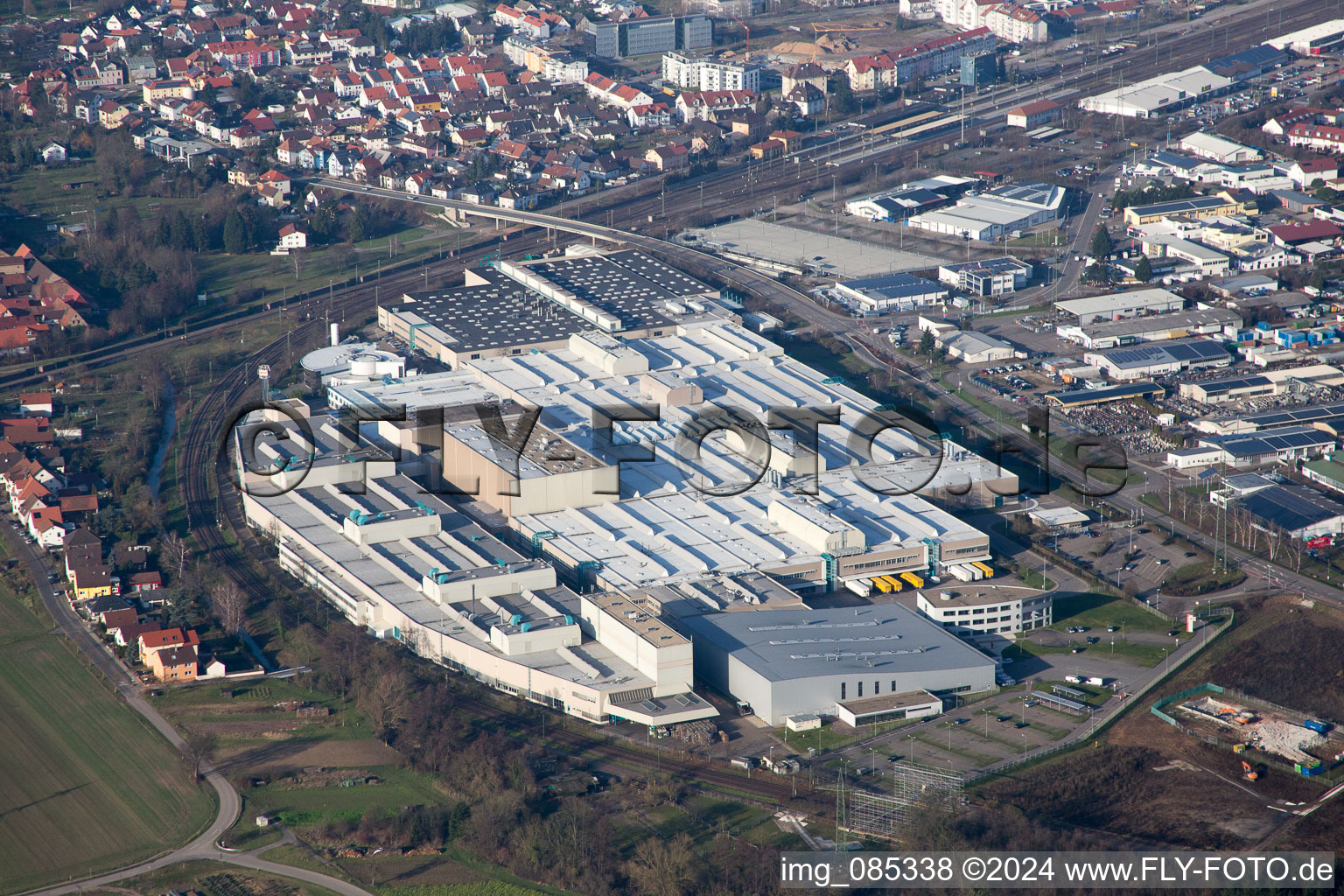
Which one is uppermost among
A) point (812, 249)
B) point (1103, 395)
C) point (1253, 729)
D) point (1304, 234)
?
point (1304, 234)

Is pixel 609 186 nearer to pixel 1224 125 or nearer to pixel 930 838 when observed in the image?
pixel 1224 125

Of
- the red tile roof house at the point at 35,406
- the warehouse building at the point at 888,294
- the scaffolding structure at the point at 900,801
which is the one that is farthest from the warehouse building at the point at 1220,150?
the scaffolding structure at the point at 900,801

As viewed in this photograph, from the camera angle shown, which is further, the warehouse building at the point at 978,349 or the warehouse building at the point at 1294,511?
the warehouse building at the point at 978,349

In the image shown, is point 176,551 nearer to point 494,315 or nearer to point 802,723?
point 802,723

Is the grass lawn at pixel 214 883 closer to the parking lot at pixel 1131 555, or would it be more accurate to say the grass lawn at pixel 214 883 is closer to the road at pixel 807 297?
the parking lot at pixel 1131 555

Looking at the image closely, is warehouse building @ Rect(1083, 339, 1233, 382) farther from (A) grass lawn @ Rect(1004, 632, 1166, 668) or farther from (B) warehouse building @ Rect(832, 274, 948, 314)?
(A) grass lawn @ Rect(1004, 632, 1166, 668)

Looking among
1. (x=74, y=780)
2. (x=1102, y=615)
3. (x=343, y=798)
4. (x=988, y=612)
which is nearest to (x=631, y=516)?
(x=988, y=612)
